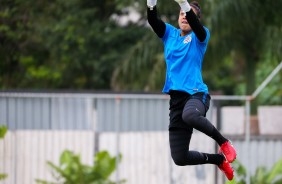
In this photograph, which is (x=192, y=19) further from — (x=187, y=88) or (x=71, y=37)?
(x=71, y=37)

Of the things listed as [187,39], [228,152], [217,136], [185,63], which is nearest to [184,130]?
[217,136]

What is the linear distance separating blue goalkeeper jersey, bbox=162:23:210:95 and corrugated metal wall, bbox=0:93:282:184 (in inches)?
189

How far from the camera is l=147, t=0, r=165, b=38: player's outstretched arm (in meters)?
7.67

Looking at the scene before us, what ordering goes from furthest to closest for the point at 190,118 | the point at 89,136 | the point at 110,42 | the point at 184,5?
the point at 110,42 < the point at 89,136 < the point at 190,118 < the point at 184,5

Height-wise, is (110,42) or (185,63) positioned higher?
(110,42)

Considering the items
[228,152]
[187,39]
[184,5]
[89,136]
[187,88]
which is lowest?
[89,136]

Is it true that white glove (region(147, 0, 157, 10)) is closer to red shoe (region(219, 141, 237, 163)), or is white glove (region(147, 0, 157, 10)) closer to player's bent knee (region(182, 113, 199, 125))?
player's bent knee (region(182, 113, 199, 125))

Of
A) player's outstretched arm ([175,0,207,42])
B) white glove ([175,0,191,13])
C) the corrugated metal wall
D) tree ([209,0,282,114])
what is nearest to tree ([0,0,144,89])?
tree ([209,0,282,114])

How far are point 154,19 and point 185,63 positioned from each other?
54cm

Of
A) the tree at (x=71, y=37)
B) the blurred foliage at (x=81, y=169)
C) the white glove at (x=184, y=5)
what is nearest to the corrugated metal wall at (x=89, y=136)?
the blurred foliage at (x=81, y=169)

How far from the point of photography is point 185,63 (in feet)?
25.1

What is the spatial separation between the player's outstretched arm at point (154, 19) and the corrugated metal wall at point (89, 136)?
4.75 meters

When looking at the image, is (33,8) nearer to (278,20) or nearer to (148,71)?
(148,71)

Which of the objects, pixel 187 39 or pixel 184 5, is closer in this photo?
pixel 184 5
